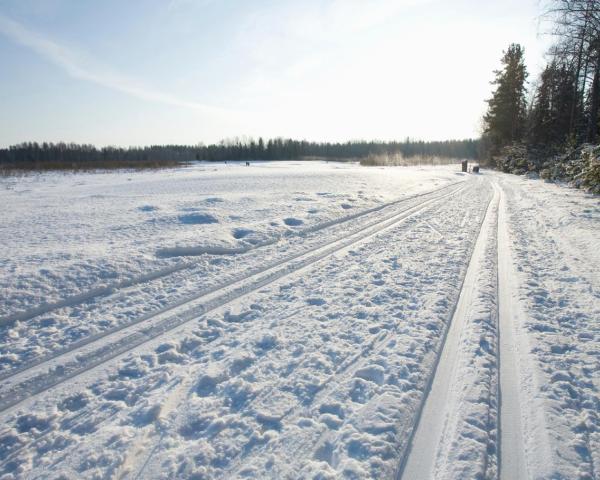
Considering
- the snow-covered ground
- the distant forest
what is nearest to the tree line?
the snow-covered ground

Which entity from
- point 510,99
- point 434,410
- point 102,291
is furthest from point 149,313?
point 510,99

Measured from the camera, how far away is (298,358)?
2.95 metres

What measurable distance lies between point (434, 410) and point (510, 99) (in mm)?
44063

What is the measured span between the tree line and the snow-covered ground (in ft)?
35.5

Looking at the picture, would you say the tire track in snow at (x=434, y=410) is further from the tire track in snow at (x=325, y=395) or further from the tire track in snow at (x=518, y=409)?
the tire track in snow at (x=325, y=395)

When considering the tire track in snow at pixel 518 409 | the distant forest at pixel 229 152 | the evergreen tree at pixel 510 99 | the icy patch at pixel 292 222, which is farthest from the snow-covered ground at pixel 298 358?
the distant forest at pixel 229 152

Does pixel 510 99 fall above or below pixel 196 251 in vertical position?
above

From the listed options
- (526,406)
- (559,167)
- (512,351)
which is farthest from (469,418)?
(559,167)

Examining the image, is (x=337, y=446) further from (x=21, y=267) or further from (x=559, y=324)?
(x=21, y=267)

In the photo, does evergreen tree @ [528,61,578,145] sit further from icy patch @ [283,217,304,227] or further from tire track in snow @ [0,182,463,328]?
tire track in snow @ [0,182,463,328]

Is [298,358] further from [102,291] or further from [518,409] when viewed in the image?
[102,291]

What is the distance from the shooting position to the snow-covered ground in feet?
6.64

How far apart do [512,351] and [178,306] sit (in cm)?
349

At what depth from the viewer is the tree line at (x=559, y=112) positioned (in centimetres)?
1269
